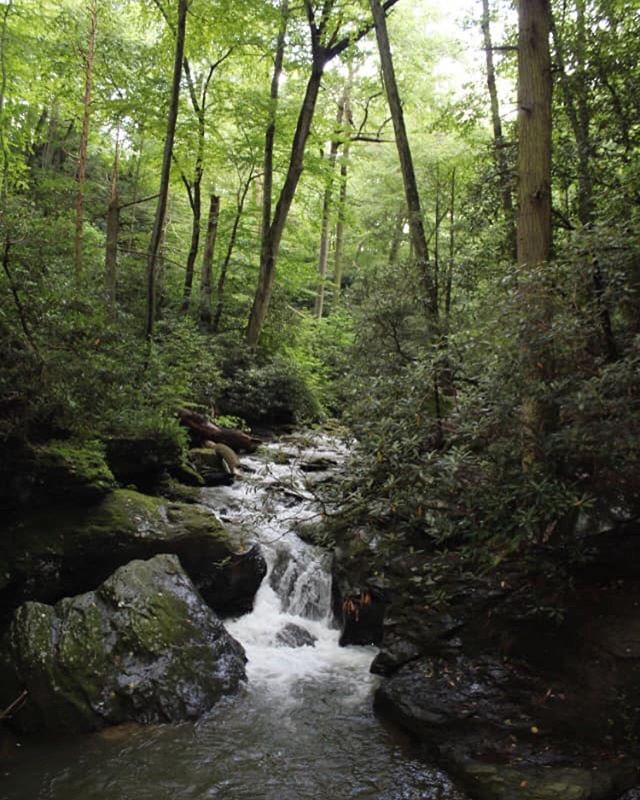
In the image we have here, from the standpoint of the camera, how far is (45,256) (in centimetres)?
622

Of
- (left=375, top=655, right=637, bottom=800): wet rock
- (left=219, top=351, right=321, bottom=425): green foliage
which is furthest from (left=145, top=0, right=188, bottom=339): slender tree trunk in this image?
(left=375, top=655, right=637, bottom=800): wet rock

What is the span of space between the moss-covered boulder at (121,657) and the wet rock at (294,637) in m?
0.74

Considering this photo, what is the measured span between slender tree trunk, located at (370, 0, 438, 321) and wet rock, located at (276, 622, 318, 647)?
4.56m

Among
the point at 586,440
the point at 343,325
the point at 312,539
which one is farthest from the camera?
the point at 343,325

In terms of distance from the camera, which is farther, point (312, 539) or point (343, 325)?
point (343, 325)

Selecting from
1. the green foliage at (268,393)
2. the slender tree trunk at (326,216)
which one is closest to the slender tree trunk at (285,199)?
the green foliage at (268,393)

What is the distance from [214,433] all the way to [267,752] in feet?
23.0

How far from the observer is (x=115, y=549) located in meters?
6.47

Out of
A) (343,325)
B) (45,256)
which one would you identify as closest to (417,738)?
(45,256)

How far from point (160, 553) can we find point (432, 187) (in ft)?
30.4

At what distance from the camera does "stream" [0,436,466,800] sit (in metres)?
4.18

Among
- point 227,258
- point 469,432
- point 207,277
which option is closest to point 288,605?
point 469,432

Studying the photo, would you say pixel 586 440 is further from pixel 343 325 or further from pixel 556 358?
pixel 343 325

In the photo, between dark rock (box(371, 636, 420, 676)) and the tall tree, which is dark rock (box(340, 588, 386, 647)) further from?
the tall tree
